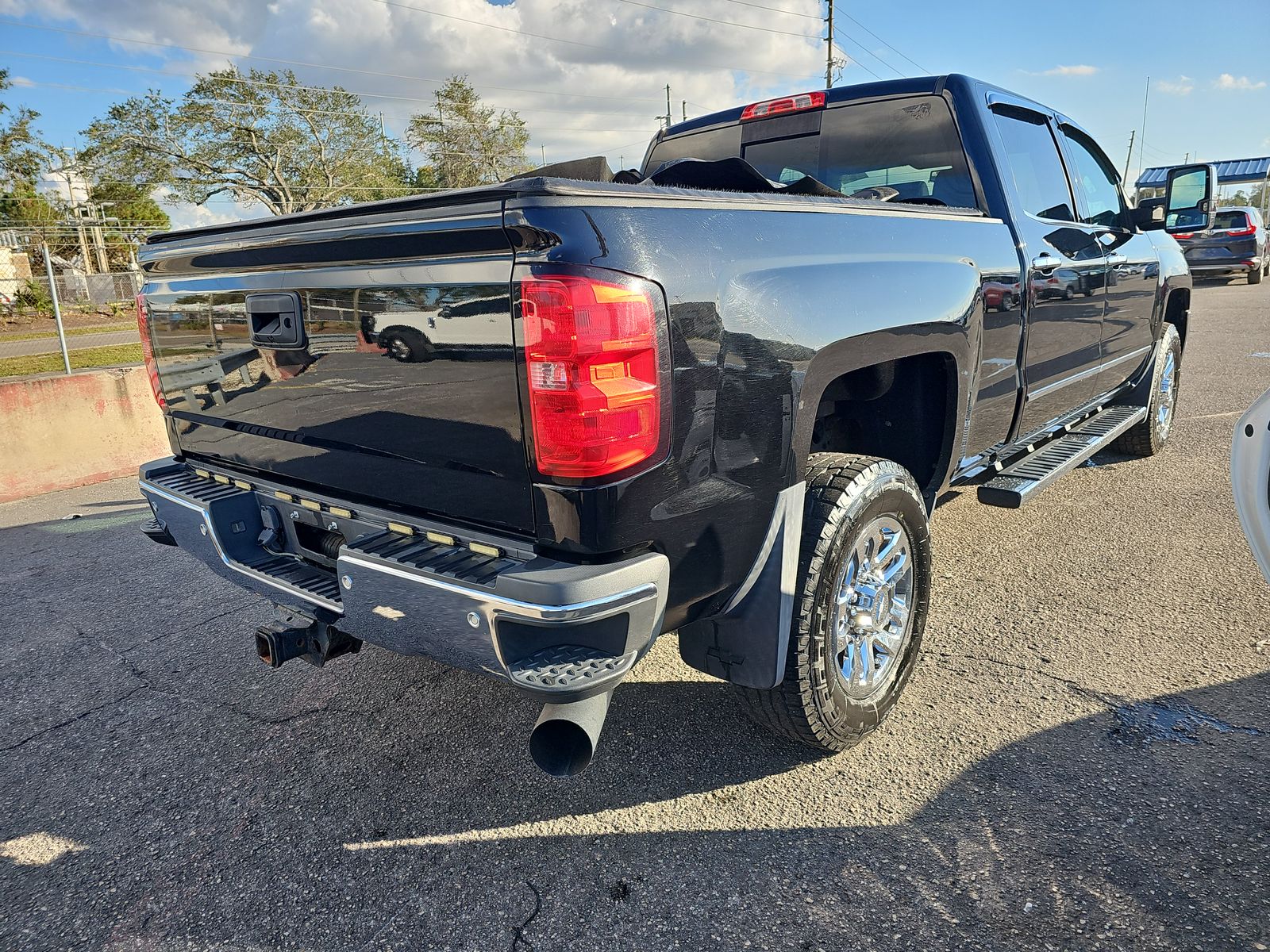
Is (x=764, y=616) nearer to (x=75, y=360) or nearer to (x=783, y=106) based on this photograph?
(x=783, y=106)

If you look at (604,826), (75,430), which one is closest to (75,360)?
(75,430)

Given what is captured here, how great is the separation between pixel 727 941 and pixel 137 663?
9.07 feet

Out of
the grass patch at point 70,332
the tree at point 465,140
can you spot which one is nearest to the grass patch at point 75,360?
the grass patch at point 70,332

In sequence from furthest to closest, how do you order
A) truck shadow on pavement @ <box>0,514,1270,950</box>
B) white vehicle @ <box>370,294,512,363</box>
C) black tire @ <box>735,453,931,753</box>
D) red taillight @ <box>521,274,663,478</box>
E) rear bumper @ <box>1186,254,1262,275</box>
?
1. rear bumper @ <box>1186,254,1262,275</box>
2. black tire @ <box>735,453,931,753</box>
3. truck shadow on pavement @ <box>0,514,1270,950</box>
4. white vehicle @ <box>370,294,512,363</box>
5. red taillight @ <box>521,274,663,478</box>

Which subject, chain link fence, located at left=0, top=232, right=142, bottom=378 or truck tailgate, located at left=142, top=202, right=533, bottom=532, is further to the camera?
chain link fence, located at left=0, top=232, right=142, bottom=378

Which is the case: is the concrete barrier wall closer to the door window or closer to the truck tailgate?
the truck tailgate

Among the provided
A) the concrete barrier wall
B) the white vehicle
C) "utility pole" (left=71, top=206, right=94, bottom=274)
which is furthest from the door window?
"utility pole" (left=71, top=206, right=94, bottom=274)

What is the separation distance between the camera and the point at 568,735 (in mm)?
1934

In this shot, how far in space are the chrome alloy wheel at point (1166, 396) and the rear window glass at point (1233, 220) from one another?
17830 millimetres

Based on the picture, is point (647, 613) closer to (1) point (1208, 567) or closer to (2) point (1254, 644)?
(2) point (1254, 644)

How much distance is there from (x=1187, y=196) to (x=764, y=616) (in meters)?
4.41

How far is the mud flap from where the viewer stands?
7.18 feet

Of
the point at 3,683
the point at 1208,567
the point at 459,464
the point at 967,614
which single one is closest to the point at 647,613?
the point at 459,464

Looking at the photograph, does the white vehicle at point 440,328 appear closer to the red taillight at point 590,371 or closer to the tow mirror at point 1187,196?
the red taillight at point 590,371
